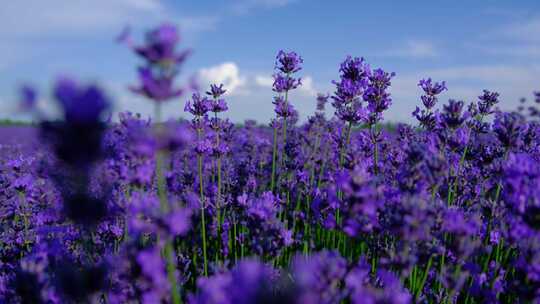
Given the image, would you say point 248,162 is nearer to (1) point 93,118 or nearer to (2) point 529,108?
(2) point 529,108

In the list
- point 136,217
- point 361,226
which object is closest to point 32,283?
point 136,217

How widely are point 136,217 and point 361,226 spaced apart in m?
0.99

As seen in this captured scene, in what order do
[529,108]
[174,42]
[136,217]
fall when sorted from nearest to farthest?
[174,42]
[136,217]
[529,108]

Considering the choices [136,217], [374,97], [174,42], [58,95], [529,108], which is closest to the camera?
[174,42]

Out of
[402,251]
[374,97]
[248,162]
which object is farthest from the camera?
[248,162]

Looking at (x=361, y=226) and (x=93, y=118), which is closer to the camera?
(x=93, y=118)

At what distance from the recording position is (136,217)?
1.77m

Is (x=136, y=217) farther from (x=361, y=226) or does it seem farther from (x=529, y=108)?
(x=529, y=108)

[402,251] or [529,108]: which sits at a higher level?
[529,108]

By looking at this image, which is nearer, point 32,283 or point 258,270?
point 258,270

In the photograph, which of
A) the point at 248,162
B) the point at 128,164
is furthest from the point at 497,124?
the point at 248,162

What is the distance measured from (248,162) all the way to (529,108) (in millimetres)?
3465

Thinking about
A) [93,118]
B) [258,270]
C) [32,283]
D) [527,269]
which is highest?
[93,118]

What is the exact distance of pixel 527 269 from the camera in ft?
6.17
